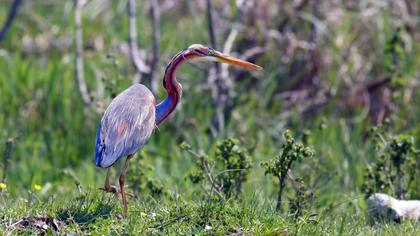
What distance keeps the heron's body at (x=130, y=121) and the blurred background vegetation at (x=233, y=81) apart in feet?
11.1

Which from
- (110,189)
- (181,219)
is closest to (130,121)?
(110,189)

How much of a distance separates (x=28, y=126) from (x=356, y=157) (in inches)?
161

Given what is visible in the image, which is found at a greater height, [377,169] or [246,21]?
[246,21]

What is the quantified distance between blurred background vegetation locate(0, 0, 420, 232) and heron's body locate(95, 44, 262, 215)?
338cm

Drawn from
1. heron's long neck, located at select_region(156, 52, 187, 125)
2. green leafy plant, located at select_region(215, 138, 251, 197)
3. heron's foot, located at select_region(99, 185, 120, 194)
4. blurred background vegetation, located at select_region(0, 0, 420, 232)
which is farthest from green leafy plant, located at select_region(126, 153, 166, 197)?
blurred background vegetation, located at select_region(0, 0, 420, 232)

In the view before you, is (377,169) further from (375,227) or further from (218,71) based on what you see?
(218,71)

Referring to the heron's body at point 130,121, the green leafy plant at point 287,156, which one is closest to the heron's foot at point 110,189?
the heron's body at point 130,121

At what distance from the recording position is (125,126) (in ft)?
21.3

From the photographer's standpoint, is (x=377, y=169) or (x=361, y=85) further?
(x=361, y=85)

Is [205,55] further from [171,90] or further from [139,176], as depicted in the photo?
[139,176]

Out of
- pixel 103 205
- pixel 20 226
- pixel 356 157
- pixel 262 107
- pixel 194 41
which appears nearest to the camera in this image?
pixel 20 226

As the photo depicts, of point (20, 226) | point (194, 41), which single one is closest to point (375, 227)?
point (20, 226)

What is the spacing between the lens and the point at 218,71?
36.9 feet

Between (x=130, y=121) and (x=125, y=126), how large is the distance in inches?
2.3
